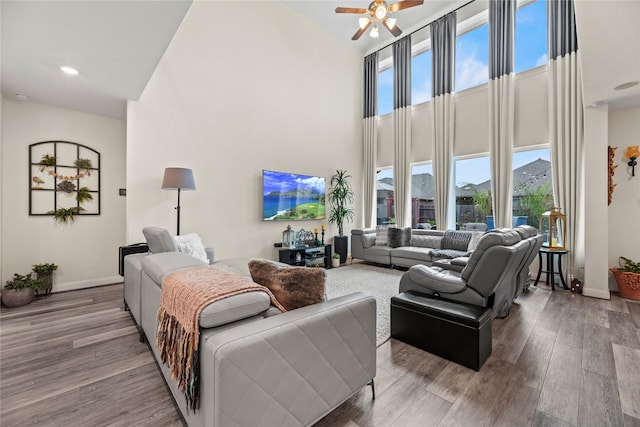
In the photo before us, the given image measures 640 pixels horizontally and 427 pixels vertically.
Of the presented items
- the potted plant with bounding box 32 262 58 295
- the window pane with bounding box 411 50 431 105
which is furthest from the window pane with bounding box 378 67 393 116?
the potted plant with bounding box 32 262 58 295

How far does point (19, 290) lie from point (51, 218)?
1009 mm

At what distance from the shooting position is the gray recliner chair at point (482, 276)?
84.8 inches

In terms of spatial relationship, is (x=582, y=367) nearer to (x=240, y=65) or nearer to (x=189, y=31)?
(x=240, y=65)

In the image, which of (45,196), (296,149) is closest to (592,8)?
(296,149)

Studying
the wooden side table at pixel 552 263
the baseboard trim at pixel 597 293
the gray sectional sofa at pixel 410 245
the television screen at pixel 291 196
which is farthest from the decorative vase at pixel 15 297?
the baseboard trim at pixel 597 293

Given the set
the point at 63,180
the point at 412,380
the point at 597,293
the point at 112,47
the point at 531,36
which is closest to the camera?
the point at 412,380

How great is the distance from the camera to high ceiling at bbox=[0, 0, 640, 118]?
6.29 ft

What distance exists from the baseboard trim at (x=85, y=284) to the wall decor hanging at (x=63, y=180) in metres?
0.90

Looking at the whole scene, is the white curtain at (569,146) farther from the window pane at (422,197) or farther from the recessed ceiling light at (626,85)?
the window pane at (422,197)

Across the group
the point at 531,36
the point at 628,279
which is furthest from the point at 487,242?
the point at 531,36

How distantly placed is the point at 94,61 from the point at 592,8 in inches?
168

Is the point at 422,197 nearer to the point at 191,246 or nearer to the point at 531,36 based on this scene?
the point at 531,36

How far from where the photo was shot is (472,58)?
5387 mm

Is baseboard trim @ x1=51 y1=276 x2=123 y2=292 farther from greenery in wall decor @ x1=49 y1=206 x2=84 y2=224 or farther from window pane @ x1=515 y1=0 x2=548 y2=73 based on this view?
window pane @ x1=515 y1=0 x2=548 y2=73
